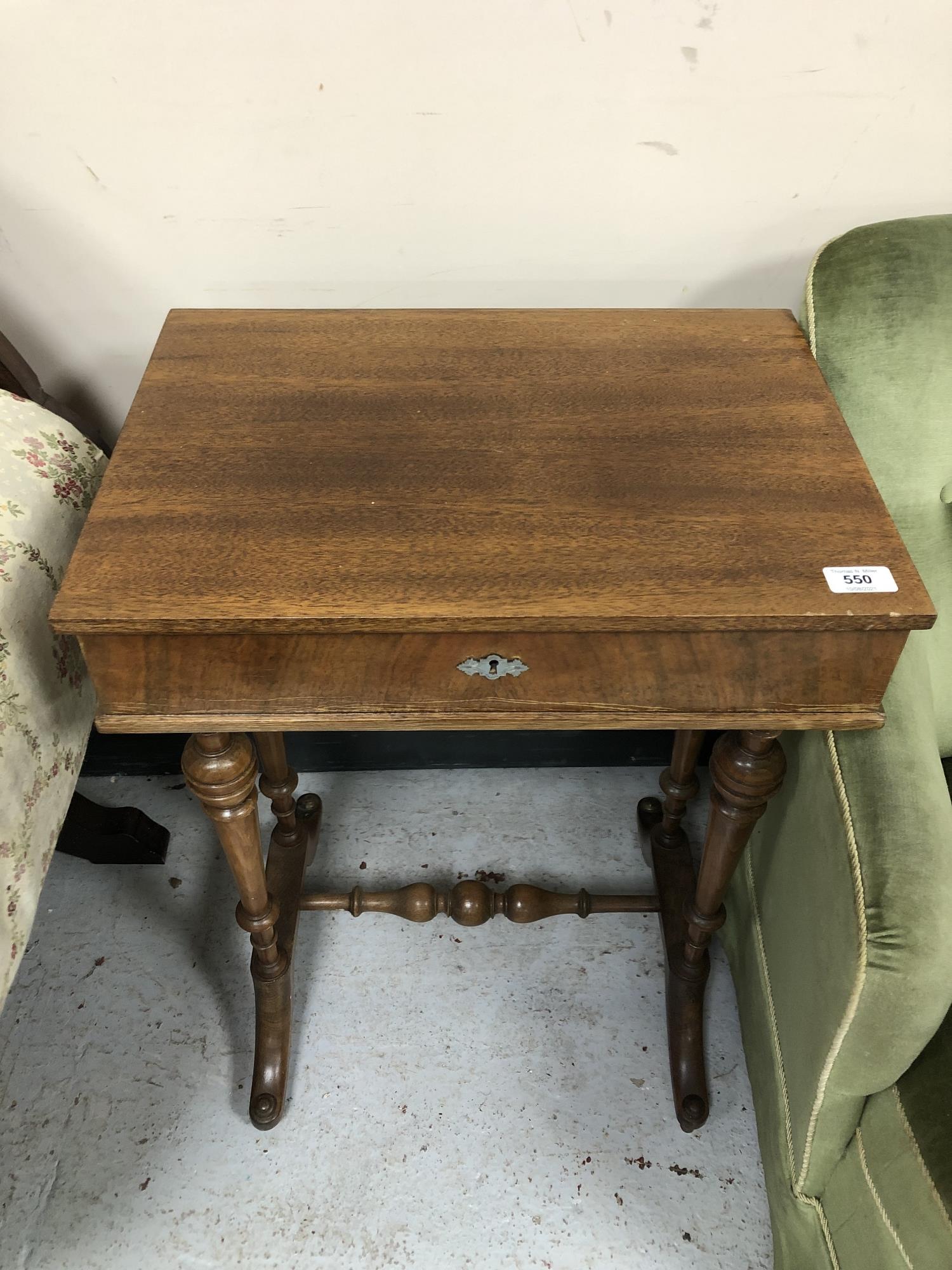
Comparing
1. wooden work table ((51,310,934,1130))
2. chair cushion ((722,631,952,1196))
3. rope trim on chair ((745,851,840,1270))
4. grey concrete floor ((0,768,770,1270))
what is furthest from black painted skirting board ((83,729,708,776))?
wooden work table ((51,310,934,1130))

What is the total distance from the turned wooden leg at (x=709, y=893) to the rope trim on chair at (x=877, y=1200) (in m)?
0.27

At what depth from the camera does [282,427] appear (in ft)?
2.80

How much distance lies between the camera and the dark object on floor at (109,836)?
4.58 ft

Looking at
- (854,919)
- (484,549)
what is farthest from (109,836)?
(854,919)

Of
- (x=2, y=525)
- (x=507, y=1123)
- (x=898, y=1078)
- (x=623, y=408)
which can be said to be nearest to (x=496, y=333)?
(x=623, y=408)

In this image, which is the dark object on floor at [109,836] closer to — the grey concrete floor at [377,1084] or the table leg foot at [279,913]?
the grey concrete floor at [377,1084]

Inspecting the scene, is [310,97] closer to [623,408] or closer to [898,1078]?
[623,408]

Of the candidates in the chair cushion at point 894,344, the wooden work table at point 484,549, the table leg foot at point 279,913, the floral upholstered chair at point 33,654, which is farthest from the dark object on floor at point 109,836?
the chair cushion at point 894,344

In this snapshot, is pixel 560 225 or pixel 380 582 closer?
pixel 380 582

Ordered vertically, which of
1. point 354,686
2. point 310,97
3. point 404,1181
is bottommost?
point 404,1181

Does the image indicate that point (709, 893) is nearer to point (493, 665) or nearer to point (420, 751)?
point (493, 665)

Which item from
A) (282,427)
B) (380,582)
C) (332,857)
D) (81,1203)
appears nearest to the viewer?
(380,582)

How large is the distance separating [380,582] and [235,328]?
16.1 inches

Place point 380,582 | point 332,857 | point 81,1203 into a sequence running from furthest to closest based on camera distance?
1. point 332,857
2. point 81,1203
3. point 380,582
